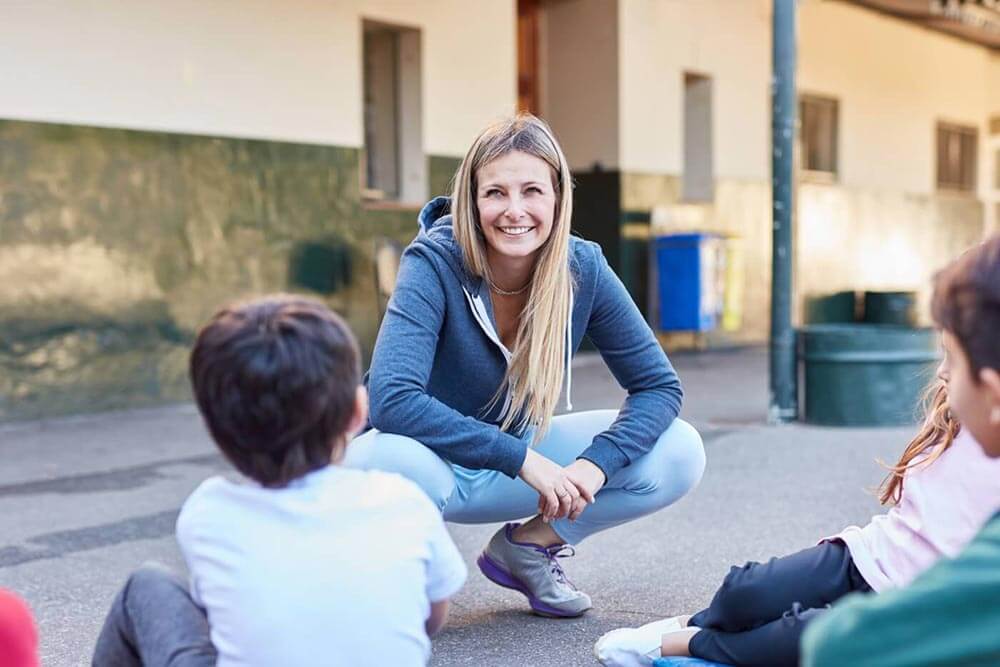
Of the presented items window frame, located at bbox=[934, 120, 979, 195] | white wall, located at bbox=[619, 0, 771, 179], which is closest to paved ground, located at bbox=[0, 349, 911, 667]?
white wall, located at bbox=[619, 0, 771, 179]

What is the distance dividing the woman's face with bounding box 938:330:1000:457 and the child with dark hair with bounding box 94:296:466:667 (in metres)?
0.79

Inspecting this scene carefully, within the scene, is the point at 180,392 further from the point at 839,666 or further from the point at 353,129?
the point at 839,666

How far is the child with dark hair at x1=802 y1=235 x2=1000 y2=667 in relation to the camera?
4.60ft

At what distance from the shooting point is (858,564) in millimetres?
2438

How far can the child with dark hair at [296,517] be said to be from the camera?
66.4 inches

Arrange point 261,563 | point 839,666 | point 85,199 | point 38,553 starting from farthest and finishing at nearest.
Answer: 1. point 85,199
2. point 38,553
3. point 261,563
4. point 839,666

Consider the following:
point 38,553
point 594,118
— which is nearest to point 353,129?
point 594,118

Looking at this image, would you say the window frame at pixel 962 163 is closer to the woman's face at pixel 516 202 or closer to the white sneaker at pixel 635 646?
the woman's face at pixel 516 202

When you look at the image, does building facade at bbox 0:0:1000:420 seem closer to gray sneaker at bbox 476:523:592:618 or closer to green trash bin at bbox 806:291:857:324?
green trash bin at bbox 806:291:857:324

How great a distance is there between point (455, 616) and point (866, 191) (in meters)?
11.8

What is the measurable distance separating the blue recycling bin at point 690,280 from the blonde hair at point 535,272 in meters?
7.75

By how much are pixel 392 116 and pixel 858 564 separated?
737cm

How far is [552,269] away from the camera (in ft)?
9.50

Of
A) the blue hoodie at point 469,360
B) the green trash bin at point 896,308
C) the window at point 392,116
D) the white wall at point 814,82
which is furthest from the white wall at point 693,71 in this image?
the blue hoodie at point 469,360
